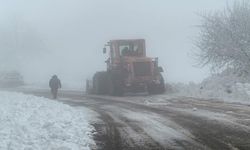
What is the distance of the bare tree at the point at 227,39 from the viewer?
2886 cm

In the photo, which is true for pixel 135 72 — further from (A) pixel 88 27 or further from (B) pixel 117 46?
(A) pixel 88 27

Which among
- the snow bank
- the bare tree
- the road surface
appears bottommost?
the road surface

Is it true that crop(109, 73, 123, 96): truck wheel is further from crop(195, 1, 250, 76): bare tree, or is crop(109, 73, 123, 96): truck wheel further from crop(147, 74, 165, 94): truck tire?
crop(195, 1, 250, 76): bare tree

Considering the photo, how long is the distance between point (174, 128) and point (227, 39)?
16.6m

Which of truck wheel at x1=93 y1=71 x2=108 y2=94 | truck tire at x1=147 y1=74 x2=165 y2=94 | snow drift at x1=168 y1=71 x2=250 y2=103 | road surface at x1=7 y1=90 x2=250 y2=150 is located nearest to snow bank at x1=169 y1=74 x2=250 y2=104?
snow drift at x1=168 y1=71 x2=250 y2=103

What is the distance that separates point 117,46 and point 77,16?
62.8 metres

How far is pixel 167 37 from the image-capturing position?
102m

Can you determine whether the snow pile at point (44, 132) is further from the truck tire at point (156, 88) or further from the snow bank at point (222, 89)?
the truck tire at point (156, 88)

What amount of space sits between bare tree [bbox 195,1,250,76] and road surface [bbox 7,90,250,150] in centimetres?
999

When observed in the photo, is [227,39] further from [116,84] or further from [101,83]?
[101,83]

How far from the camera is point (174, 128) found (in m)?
13.7

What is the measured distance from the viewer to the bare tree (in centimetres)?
2886

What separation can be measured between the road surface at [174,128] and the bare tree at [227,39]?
999 centimetres

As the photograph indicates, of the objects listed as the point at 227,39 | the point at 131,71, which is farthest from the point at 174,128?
the point at 131,71
